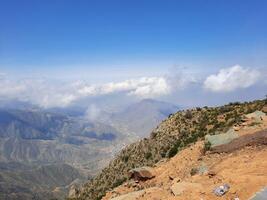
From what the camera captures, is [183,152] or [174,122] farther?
[174,122]

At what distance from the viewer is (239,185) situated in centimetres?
3450

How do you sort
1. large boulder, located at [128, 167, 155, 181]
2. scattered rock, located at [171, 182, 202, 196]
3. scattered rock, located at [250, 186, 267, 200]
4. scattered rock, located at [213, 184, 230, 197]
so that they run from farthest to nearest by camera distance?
large boulder, located at [128, 167, 155, 181]
scattered rock, located at [171, 182, 202, 196]
scattered rock, located at [213, 184, 230, 197]
scattered rock, located at [250, 186, 267, 200]

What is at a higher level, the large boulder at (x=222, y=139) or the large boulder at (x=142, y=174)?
the large boulder at (x=222, y=139)

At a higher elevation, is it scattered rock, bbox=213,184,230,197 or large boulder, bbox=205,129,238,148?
large boulder, bbox=205,129,238,148

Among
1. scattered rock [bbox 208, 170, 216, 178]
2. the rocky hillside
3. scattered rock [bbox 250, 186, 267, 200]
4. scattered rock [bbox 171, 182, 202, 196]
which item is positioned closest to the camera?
scattered rock [bbox 250, 186, 267, 200]

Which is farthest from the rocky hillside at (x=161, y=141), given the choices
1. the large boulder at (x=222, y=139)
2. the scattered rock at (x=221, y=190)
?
the scattered rock at (x=221, y=190)

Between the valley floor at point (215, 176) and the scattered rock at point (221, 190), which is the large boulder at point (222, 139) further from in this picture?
the scattered rock at point (221, 190)

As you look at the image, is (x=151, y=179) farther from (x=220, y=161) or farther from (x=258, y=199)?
(x=258, y=199)

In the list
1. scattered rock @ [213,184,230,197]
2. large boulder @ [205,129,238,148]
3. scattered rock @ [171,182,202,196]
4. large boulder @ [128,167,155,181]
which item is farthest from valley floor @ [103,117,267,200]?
large boulder @ [128,167,155,181]

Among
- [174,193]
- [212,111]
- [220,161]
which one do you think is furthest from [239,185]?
[212,111]

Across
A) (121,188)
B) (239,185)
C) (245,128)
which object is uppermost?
(245,128)

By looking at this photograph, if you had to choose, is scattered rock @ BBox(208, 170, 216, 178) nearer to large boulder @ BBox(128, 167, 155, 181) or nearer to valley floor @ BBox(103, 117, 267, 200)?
valley floor @ BBox(103, 117, 267, 200)

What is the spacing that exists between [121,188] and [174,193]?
20.8 metres

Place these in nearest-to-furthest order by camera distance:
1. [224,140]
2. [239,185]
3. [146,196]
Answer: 1. [239,185]
2. [146,196]
3. [224,140]
